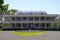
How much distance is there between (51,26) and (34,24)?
12.2 feet

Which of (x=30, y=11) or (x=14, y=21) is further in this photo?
(x=30, y=11)

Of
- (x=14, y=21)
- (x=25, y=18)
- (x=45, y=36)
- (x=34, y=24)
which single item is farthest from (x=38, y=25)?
(x=45, y=36)

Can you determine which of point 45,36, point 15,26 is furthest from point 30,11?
point 45,36

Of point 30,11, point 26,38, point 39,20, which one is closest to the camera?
point 26,38

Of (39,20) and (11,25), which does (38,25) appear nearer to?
(39,20)

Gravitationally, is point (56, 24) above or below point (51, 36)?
below

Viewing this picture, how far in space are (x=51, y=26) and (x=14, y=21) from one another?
8.05m

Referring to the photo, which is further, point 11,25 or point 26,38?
point 11,25

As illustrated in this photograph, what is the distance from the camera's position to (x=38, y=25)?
33.9m

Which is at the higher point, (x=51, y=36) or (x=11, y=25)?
(x=51, y=36)

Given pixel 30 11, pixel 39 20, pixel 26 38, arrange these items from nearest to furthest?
pixel 26 38, pixel 39 20, pixel 30 11

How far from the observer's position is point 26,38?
822cm

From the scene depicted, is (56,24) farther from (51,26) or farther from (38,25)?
(38,25)

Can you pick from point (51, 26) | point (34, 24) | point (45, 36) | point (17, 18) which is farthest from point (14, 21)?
point (45, 36)
